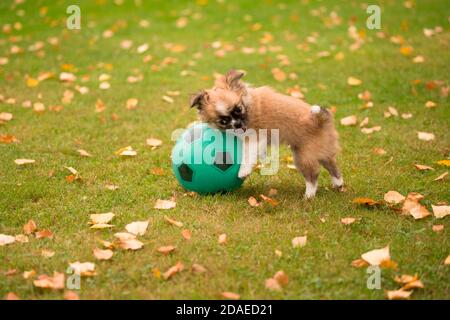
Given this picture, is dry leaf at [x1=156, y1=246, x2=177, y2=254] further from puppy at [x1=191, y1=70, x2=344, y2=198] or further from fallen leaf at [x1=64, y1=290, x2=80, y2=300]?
puppy at [x1=191, y1=70, x2=344, y2=198]

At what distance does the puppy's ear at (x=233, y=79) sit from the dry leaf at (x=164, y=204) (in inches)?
48.2

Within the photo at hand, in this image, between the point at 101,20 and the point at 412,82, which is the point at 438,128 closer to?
the point at 412,82

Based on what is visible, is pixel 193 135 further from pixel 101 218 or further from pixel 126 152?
pixel 126 152

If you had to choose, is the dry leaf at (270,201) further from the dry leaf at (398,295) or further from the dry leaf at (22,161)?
the dry leaf at (22,161)

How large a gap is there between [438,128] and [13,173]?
509 cm

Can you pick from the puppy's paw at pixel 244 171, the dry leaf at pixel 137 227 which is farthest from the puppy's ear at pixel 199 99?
the dry leaf at pixel 137 227

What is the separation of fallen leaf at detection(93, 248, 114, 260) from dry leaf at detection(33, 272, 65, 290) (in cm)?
34

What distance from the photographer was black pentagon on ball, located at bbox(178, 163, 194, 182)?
16.8 feet

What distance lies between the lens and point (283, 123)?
5.17 meters

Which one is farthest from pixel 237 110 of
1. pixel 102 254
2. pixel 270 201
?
pixel 102 254

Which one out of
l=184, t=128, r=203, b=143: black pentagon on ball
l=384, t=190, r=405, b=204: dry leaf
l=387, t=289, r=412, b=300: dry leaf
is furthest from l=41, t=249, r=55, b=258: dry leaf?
l=384, t=190, r=405, b=204: dry leaf

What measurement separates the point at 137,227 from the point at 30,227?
0.90m
